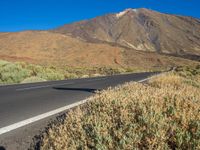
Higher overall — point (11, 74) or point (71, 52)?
point (71, 52)

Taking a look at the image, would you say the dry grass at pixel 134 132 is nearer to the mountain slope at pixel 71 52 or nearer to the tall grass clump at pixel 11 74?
the tall grass clump at pixel 11 74

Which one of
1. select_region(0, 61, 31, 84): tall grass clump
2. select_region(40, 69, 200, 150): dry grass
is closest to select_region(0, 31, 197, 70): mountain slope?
select_region(0, 61, 31, 84): tall grass clump

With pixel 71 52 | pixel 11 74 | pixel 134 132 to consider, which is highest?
pixel 71 52

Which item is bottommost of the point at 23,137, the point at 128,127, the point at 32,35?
the point at 23,137

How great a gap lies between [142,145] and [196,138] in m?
0.65

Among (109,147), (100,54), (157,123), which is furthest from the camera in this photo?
(100,54)

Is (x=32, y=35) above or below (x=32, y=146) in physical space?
above

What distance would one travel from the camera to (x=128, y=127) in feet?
15.5

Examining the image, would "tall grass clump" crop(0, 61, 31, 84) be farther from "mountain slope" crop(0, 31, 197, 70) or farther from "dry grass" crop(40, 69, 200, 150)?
"mountain slope" crop(0, 31, 197, 70)

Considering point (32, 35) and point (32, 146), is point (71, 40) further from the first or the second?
point (32, 146)

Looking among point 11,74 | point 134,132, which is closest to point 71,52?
point 11,74

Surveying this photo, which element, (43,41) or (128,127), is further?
(43,41)

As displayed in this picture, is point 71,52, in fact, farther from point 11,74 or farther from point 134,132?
point 134,132

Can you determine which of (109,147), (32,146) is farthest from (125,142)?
(32,146)
